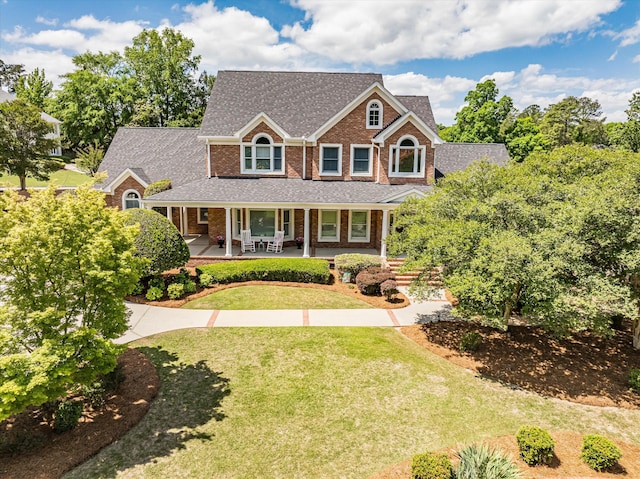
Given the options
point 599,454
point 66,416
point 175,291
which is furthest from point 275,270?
point 599,454

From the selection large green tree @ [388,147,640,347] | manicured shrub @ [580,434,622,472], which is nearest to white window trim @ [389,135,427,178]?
large green tree @ [388,147,640,347]

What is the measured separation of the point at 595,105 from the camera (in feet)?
221

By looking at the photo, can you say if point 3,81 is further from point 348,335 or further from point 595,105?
point 595,105

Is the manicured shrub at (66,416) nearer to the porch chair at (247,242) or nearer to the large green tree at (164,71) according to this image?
the porch chair at (247,242)

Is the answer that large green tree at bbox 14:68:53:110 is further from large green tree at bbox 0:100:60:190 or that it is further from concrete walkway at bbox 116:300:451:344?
concrete walkway at bbox 116:300:451:344

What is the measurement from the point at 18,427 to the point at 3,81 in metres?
113

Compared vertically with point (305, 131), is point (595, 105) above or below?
above

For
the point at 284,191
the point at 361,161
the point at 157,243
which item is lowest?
the point at 157,243

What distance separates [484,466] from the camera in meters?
6.88

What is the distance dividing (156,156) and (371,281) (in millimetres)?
18758

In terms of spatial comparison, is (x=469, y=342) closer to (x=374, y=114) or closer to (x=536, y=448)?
(x=536, y=448)

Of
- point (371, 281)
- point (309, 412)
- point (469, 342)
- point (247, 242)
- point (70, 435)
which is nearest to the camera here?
point (70, 435)

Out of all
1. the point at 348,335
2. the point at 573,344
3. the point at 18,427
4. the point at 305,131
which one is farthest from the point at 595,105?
the point at 18,427

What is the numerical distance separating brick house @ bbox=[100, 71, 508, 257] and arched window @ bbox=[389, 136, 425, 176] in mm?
57
